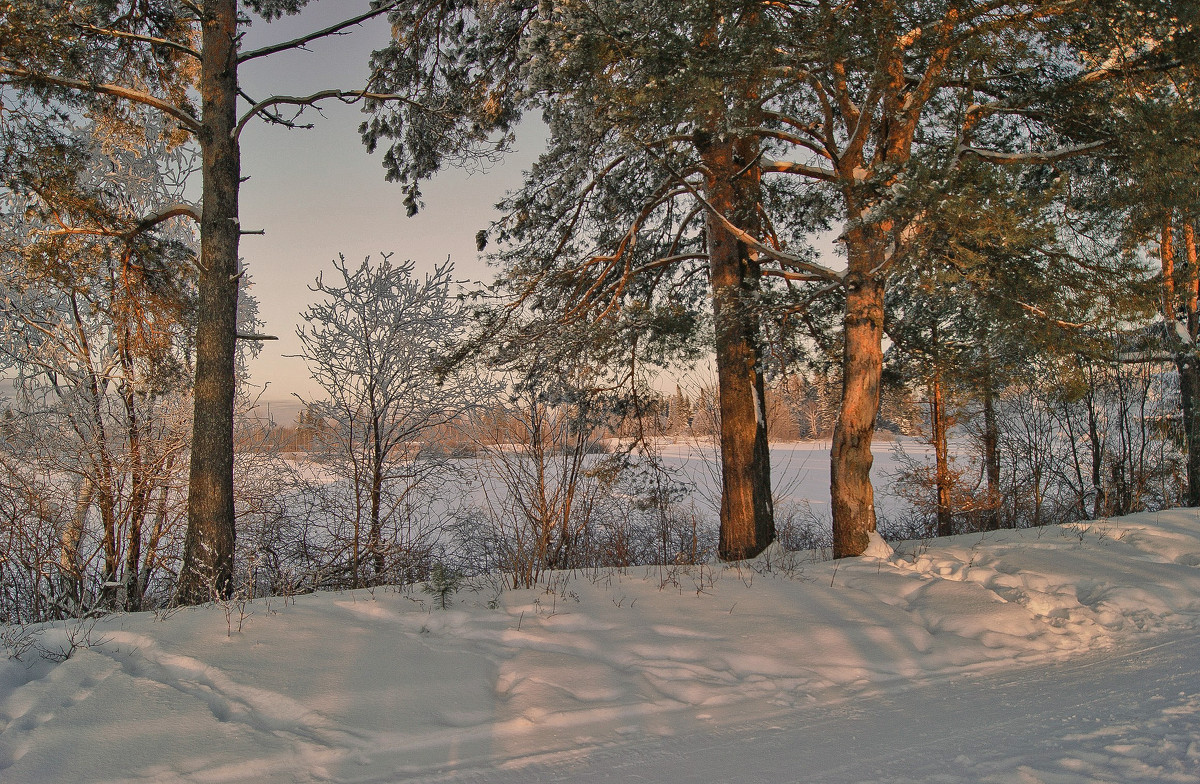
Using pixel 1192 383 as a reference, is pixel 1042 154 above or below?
above

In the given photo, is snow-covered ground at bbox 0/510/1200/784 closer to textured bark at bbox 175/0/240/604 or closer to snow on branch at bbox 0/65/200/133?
textured bark at bbox 175/0/240/604

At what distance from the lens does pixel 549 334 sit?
812cm

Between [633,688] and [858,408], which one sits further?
[858,408]

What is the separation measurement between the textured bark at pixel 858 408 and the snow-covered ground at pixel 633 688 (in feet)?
5.01

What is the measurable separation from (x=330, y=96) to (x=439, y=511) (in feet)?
18.0

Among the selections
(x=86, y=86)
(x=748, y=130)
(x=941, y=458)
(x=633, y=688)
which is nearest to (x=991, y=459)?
(x=941, y=458)

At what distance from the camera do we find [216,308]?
19.2ft

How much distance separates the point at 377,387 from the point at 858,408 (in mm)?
5681

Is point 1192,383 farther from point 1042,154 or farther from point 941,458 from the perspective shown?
point 1042,154

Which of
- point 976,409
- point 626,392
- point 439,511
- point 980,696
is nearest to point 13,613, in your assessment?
point 439,511

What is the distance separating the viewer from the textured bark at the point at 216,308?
570 cm

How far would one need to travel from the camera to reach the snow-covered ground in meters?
2.54

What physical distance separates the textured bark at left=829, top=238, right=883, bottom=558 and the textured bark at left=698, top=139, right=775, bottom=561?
3.55ft

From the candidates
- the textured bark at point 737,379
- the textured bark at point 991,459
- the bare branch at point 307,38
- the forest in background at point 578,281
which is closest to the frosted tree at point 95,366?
the forest in background at point 578,281
